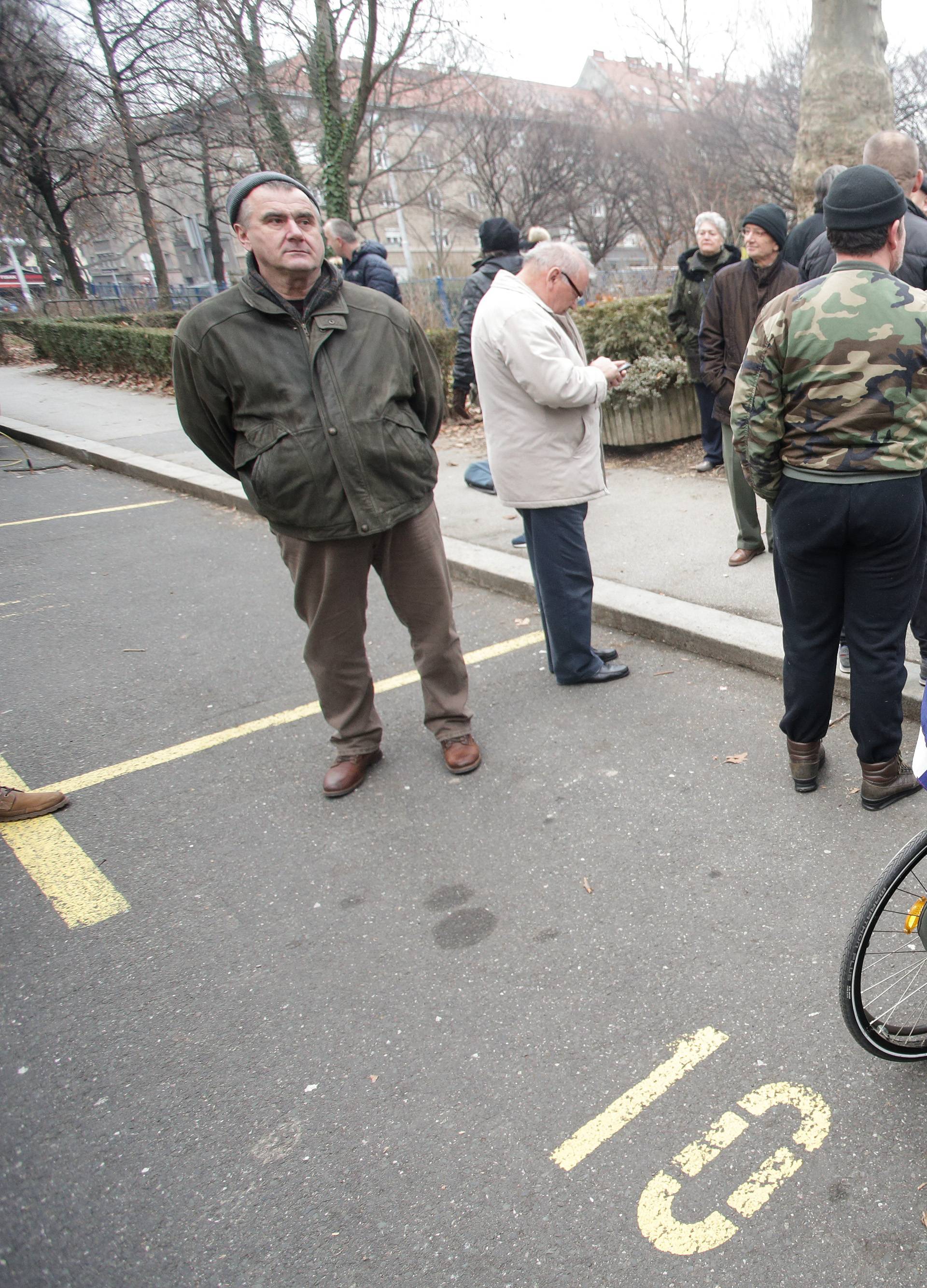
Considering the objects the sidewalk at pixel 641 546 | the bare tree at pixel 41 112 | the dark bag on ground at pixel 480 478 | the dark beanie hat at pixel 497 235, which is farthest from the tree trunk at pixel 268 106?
the dark beanie hat at pixel 497 235

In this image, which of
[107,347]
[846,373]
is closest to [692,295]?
[846,373]

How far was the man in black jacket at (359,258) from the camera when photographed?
7.46 meters

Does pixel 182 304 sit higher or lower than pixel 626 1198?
higher

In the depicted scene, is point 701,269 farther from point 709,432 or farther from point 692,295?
point 709,432

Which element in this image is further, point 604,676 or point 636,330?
point 636,330

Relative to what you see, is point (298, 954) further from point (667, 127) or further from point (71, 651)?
point (667, 127)

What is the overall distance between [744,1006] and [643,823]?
2.89ft

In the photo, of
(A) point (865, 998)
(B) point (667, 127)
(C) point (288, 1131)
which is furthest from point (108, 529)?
(B) point (667, 127)

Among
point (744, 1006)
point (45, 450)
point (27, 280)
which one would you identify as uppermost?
point (27, 280)

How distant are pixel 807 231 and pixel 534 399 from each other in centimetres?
222

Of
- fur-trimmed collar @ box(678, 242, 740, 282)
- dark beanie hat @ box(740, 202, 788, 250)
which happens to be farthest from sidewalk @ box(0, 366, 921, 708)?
dark beanie hat @ box(740, 202, 788, 250)

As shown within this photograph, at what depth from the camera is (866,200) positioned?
8.52 feet

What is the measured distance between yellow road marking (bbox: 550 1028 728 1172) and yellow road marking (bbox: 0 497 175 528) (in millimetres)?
7382

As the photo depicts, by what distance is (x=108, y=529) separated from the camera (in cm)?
776
